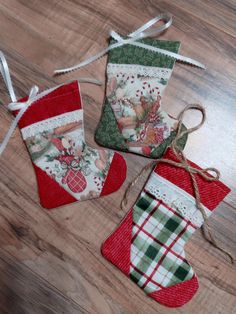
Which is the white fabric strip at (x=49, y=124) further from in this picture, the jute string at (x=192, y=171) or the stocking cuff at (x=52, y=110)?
the jute string at (x=192, y=171)

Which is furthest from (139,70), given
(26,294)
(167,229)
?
(26,294)

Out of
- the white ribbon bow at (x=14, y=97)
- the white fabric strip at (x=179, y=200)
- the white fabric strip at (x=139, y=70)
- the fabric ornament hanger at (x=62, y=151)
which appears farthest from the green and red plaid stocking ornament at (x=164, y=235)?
the white ribbon bow at (x=14, y=97)

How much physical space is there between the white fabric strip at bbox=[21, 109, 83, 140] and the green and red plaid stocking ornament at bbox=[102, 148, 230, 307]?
0.98 feet

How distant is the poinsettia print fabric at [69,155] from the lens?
1.16 meters

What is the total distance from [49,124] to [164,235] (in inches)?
18.1

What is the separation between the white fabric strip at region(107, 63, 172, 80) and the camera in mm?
1203

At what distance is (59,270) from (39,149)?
349mm

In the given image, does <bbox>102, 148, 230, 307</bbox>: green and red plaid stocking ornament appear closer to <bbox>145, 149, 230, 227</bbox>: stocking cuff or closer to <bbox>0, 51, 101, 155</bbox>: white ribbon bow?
<bbox>145, 149, 230, 227</bbox>: stocking cuff

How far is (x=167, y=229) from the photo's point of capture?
1.11m

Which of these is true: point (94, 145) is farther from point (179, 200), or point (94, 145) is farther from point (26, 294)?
point (26, 294)

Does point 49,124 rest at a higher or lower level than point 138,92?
lower

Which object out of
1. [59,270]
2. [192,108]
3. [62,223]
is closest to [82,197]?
[62,223]

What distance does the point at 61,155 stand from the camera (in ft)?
3.85

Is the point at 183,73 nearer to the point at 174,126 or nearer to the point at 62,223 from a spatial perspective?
the point at 174,126
